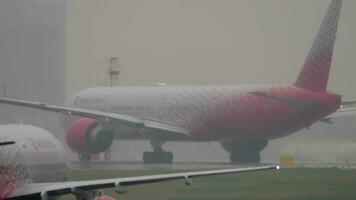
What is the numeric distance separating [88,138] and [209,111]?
8127 mm

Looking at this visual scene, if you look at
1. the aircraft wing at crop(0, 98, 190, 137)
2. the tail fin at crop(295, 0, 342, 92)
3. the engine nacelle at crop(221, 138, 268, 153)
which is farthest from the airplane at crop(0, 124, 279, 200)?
the engine nacelle at crop(221, 138, 268, 153)

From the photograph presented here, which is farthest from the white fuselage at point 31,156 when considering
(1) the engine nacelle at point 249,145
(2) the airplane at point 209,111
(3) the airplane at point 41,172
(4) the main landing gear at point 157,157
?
(1) the engine nacelle at point 249,145

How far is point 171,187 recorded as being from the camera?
54.5m

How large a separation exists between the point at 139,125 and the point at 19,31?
1660 inches

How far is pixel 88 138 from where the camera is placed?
85625 mm

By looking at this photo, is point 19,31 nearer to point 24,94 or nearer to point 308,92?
point 24,94

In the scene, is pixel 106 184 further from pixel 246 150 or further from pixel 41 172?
pixel 246 150

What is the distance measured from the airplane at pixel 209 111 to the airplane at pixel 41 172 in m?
40.9

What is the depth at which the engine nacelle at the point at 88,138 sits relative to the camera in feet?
282

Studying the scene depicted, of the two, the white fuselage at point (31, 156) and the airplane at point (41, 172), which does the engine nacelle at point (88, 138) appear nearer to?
the airplane at point (41, 172)

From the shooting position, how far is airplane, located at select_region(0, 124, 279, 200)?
114 ft

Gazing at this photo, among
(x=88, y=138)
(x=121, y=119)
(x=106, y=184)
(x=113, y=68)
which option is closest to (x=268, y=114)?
(x=121, y=119)

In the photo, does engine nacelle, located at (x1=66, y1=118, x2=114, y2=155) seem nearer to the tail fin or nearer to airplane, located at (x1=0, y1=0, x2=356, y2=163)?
airplane, located at (x1=0, y1=0, x2=356, y2=163)

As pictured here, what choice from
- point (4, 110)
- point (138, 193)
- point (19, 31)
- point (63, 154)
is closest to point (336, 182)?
point (138, 193)
